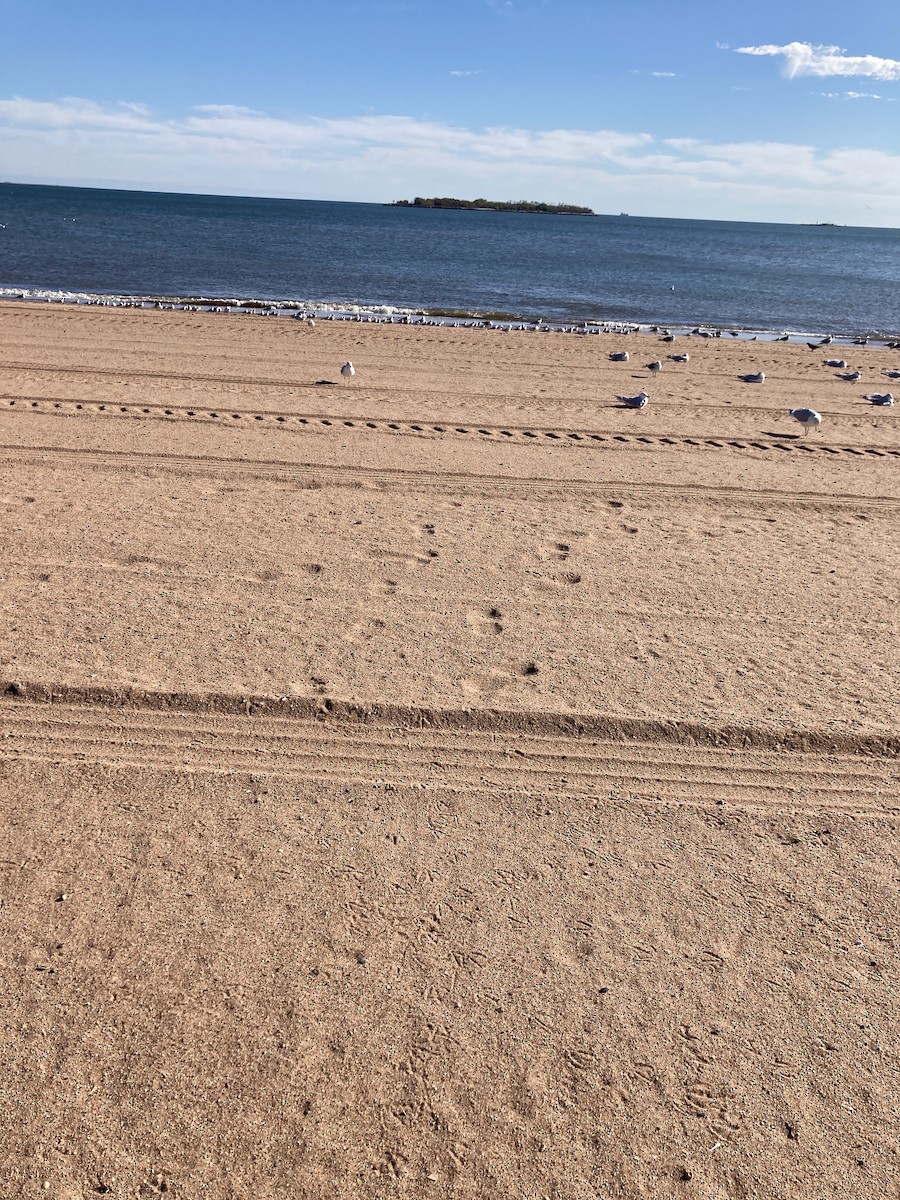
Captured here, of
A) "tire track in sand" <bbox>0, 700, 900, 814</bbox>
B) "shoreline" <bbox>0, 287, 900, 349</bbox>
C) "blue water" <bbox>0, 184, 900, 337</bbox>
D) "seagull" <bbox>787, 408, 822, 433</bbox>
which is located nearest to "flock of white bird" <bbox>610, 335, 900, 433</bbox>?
"seagull" <bbox>787, 408, 822, 433</bbox>

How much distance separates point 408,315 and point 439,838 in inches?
778

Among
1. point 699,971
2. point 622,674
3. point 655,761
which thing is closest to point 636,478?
point 622,674

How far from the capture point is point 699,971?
3.30m

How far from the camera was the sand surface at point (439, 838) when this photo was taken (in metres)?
2.69

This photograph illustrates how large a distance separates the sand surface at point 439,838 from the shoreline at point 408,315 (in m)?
14.1

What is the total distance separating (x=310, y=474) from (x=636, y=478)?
354cm

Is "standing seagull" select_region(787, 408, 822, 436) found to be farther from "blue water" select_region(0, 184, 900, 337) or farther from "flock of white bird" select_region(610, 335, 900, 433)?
"blue water" select_region(0, 184, 900, 337)

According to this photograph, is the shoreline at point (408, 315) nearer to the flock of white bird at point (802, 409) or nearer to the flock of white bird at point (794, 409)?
the flock of white bird at point (802, 409)

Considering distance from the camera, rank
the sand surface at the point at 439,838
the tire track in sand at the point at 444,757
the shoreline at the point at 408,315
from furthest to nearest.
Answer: the shoreline at the point at 408,315 < the tire track in sand at the point at 444,757 < the sand surface at the point at 439,838

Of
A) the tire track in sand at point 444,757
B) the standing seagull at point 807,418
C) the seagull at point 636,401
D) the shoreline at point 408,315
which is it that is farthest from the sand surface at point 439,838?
the shoreline at point 408,315

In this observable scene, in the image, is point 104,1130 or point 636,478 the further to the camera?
point 636,478

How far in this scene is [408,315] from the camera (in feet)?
71.1

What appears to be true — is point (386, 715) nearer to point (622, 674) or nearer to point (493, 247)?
point (622, 674)

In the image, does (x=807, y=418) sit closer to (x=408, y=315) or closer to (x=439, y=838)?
(x=439, y=838)
